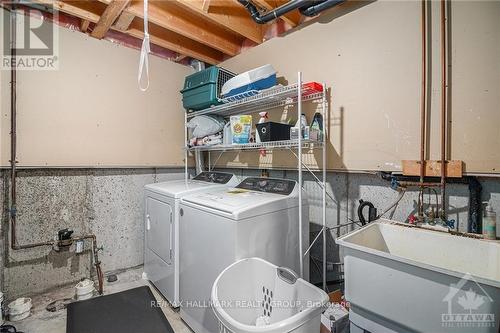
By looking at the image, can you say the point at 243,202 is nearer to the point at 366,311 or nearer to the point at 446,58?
the point at 366,311

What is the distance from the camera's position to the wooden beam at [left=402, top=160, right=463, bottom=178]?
132 centimetres

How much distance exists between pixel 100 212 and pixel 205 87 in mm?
1680

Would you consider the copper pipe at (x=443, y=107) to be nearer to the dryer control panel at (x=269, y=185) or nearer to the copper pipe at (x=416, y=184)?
the copper pipe at (x=416, y=184)

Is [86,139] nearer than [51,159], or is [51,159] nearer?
[51,159]

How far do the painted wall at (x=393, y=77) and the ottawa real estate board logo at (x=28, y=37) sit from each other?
82.8 inches

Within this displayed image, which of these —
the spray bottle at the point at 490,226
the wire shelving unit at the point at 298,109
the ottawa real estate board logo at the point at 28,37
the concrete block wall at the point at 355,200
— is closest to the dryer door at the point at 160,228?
the wire shelving unit at the point at 298,109

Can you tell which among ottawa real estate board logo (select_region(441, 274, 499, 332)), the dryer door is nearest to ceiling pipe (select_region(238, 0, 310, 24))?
the dryer door

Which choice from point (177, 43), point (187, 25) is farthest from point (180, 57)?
point (187, 25)

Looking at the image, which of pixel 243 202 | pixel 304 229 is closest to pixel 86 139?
pixel 243 202

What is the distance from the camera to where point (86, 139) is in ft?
7.36

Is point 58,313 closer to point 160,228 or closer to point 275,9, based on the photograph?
point 160,228

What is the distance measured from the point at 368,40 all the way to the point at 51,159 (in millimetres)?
2794

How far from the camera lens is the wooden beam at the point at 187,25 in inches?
78.1

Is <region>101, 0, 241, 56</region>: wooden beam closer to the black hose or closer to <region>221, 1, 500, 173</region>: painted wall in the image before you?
<region>221, 1, 500, 173</region>: painted wall
